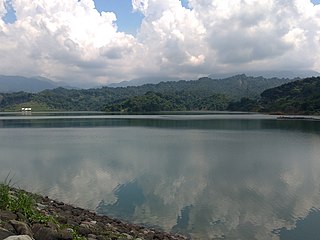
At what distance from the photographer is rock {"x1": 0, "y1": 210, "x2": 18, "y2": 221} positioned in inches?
429

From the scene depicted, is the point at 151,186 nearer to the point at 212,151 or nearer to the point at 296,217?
the point at 296,217

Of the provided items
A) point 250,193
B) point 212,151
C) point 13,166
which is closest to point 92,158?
point 13,166

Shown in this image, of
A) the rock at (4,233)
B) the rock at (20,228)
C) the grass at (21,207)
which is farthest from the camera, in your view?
the grass at (21,207)

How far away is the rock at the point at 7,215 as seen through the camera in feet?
35.8

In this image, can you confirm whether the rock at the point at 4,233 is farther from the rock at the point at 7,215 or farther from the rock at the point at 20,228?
the rock at the point at 7,215

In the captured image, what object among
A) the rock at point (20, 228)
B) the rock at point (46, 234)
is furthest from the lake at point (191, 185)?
the rock at point (20, 228)

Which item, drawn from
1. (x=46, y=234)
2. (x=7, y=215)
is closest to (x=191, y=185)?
(x=7, y=215)

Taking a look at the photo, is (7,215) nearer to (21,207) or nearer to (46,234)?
(21,207)

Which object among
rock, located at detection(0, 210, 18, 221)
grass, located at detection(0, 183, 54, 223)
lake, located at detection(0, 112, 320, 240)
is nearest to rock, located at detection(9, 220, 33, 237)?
rock, located at detection(0, 210, 18, 221)

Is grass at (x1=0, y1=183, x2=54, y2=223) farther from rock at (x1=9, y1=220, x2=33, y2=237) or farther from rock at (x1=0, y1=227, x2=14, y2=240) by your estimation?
rock at (x1=0, y1=227, x2=14, y2=240)

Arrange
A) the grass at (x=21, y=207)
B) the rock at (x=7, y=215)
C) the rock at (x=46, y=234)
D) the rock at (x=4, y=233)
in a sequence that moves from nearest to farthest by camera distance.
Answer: the rock at (x=4, y=233), the rock at (x=46, y=234), the rock at (x=7, y=215), the grass at (x=21, y=207)

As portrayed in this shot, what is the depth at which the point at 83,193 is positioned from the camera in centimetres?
2753

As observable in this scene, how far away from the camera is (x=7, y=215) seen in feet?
36.8

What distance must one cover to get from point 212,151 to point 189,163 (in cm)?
1066
